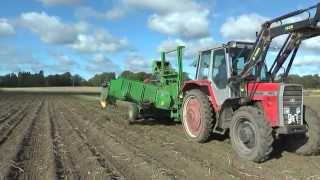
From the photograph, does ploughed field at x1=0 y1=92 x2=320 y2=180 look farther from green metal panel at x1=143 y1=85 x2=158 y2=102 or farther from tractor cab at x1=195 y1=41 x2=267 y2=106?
green metal panel at x1=143 y1=85 x2=158 y2=102

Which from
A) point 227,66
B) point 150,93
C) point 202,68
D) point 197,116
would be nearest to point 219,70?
point 227,66

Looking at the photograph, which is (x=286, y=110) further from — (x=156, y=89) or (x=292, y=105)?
(x=156, y=89)

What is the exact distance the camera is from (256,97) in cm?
1044

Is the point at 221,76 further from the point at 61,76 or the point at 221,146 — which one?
the point at 61,76

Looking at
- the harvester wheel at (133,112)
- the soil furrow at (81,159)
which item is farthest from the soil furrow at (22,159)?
the harvester wheel at (133,112)

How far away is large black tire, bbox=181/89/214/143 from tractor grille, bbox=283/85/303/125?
240 cm

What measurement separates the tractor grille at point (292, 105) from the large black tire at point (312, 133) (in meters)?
0.21

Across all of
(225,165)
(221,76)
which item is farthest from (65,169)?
(221,76)

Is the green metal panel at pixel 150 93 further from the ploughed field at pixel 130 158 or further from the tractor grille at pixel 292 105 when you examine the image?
the tractor grille at pixel 292 105

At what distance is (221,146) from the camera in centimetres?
1162

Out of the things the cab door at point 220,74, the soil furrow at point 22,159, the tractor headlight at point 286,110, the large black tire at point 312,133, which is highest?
the cab door at point 220,74

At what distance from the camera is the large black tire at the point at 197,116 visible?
11.9 m

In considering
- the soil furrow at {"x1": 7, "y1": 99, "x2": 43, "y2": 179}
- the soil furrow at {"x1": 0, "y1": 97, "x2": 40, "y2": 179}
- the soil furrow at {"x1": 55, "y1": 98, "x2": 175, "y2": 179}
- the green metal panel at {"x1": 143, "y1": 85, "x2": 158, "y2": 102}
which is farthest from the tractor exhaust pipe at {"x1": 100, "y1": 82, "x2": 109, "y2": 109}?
the soil furrow at {"x1": 55, "y1": 98, "x2": 175, "y2": 179}

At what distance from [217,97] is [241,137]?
68.7 inches
